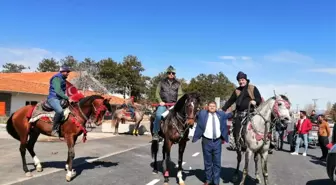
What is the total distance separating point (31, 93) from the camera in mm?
34281

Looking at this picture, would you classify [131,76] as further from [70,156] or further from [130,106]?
[70,156]

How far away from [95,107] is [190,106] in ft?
9.68

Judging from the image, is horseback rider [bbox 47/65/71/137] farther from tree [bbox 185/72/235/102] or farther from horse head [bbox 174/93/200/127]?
tree [bbox 185/72/235/102]

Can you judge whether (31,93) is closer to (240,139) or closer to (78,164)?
(78,164)

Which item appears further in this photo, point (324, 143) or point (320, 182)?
point (324, 143)

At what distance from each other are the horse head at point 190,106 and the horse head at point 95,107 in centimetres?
229

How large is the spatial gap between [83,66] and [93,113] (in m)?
50.2

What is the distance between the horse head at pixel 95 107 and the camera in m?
9.39

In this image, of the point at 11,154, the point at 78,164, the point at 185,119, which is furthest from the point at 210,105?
the point at 11,154

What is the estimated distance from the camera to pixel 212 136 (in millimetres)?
7914

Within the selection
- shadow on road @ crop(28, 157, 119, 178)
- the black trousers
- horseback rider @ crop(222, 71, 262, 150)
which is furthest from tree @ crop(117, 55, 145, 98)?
horseback rider @ crop(222, 71, 262, 150)

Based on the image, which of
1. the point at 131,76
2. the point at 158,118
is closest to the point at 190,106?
the point at 158,118

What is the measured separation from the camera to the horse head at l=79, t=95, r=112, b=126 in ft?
30.8

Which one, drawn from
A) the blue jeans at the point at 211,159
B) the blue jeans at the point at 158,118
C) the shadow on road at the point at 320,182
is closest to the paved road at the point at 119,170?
the shadow on road at the point at 320,182
